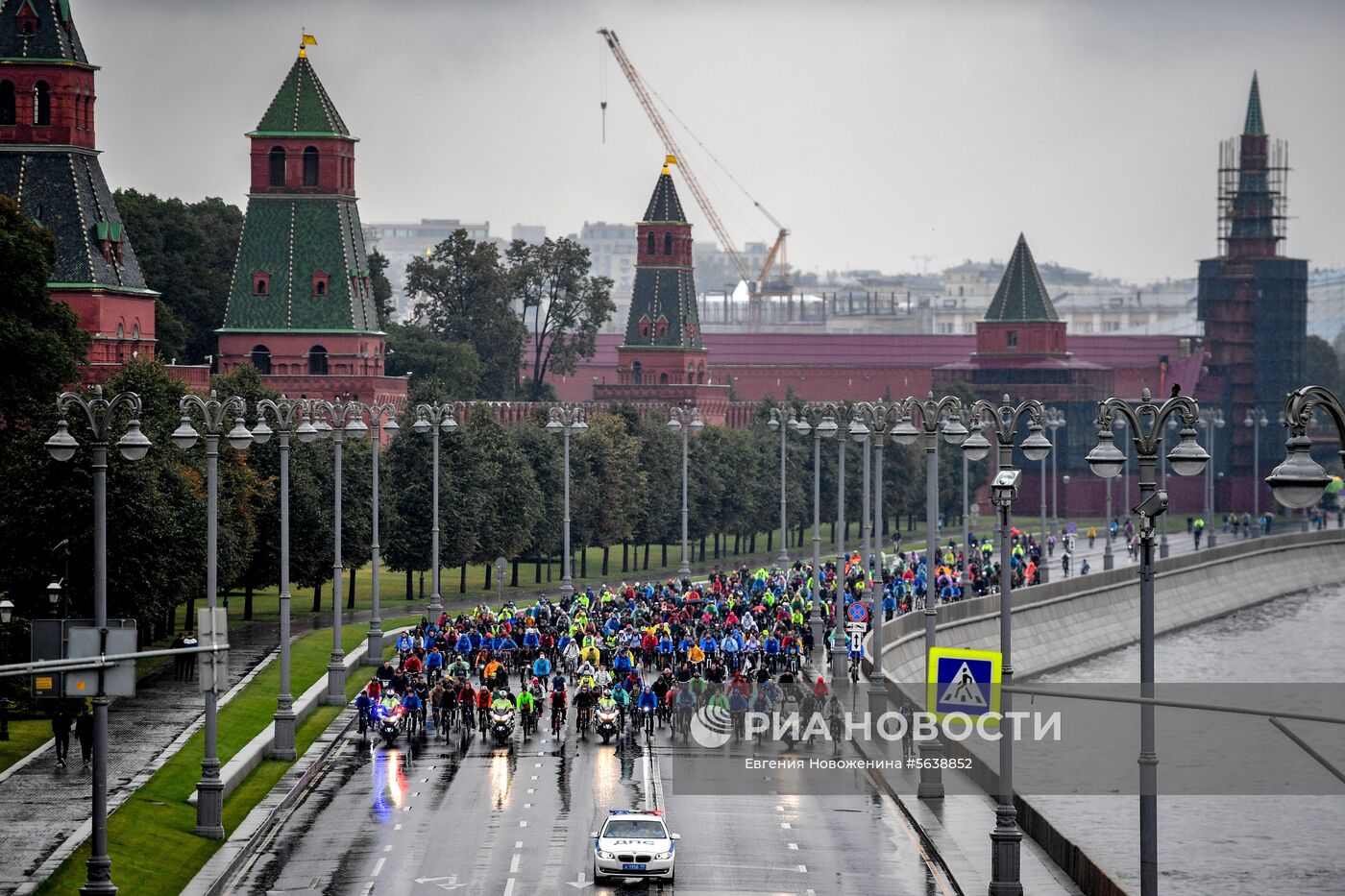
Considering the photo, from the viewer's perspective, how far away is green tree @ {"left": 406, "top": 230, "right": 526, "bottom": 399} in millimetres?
155375

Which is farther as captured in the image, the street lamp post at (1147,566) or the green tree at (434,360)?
the green tree at (434,360)

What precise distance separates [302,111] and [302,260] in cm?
775

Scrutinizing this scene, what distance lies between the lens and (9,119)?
3516 inches

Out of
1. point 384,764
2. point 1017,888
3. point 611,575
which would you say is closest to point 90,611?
point 384,764

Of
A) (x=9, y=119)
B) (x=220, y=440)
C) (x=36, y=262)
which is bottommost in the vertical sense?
(x=220, y=440)

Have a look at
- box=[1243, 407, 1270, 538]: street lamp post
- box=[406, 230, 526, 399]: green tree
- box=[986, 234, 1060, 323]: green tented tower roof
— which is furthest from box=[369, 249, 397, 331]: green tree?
box=[1243, 407, 1270, 538]: street lamp post

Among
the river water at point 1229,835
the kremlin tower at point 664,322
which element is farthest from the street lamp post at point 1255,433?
the river water at point 1229,835

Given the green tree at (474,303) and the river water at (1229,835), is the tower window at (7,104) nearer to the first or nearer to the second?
the river water at (1229,835)

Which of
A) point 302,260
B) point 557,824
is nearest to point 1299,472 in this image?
point 557,824

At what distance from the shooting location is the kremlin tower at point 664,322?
6432 inches

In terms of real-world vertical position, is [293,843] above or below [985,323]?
below

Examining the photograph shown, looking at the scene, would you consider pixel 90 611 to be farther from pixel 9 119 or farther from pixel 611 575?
pixel 611 575

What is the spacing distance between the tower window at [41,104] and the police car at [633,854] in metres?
62.5

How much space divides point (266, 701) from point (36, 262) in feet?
51.7
